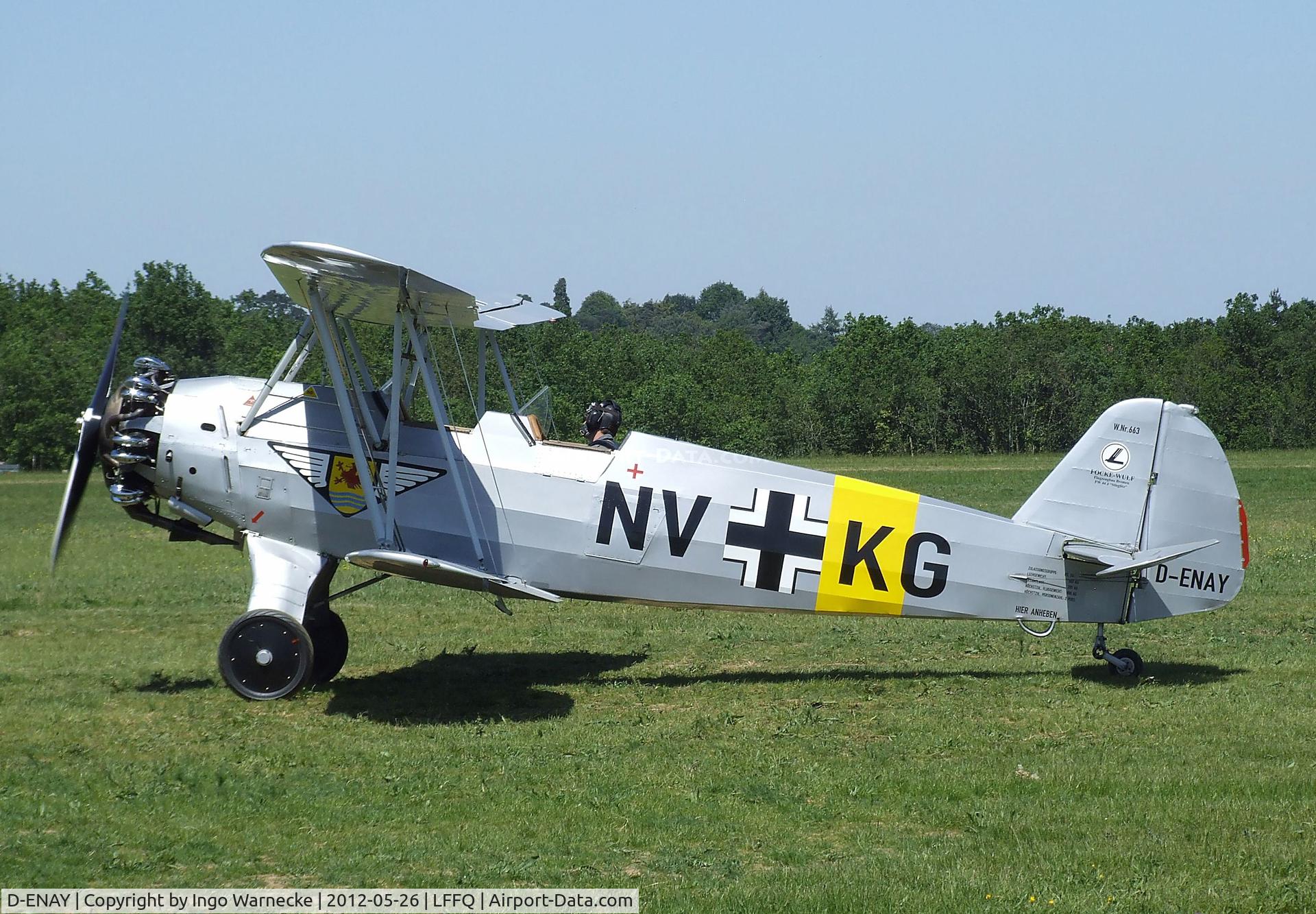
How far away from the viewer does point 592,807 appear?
6.87 metres

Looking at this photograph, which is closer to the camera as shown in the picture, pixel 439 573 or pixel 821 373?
pixel 439 573

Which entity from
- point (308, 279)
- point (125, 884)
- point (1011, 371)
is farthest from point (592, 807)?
point (1011, 371)

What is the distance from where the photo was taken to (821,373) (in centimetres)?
5981

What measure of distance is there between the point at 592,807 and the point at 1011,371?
158 feet

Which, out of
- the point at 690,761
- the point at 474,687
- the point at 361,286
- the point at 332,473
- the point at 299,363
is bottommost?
the point at 474,687

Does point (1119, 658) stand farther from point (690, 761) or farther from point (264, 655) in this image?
point (264, 655)

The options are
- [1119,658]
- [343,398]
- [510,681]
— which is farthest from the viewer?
[510,681]

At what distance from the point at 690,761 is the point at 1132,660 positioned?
433 centimetres

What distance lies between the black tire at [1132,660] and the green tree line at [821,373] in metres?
25.9

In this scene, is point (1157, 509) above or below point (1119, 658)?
above

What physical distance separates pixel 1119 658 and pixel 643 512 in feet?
14.1

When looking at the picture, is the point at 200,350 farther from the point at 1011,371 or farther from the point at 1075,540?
the point at 1075,540

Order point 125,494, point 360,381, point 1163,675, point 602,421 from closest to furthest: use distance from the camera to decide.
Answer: point 125,494
point 360,381
point 1163,675
point 602,421

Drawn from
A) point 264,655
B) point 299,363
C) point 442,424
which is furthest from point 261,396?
point 264,655
